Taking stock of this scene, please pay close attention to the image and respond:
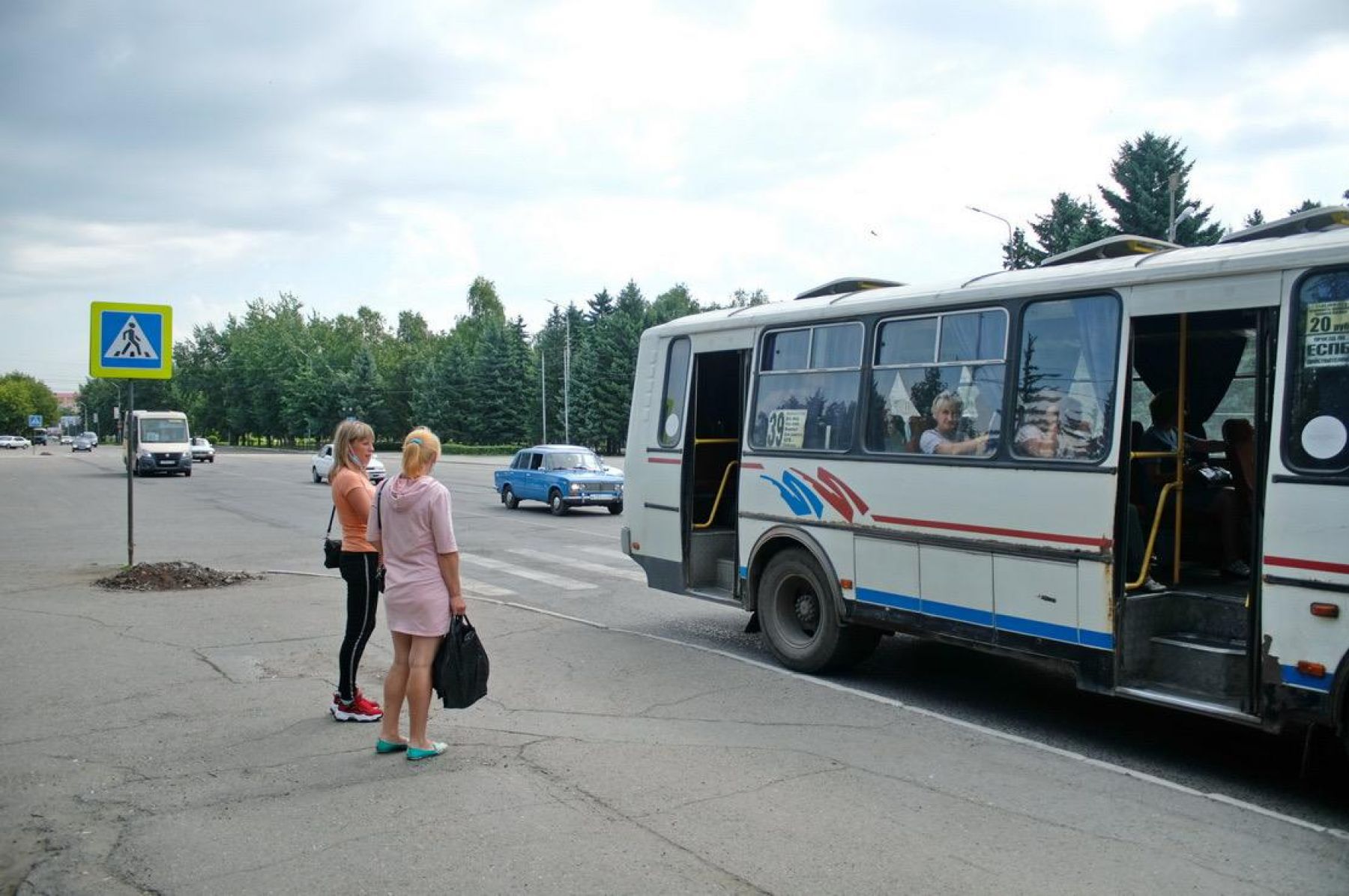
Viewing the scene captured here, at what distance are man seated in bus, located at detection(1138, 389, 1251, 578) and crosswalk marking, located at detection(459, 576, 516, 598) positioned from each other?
25.1 ft

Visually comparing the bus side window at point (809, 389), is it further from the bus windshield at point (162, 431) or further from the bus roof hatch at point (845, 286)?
the bus windshield at point (162, 431)

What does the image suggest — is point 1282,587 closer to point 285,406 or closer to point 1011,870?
point 1011,870

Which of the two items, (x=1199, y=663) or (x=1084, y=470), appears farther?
(x=1084, y=470)

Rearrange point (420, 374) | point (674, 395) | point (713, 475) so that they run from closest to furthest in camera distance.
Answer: point (674, 395)
point (713, 475)
point (420, 374)

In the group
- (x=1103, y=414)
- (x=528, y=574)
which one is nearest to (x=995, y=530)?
(x=1103, y=414)

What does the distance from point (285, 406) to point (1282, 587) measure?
11223 cm

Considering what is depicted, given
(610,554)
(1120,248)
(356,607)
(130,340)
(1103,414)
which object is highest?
(1120,248)

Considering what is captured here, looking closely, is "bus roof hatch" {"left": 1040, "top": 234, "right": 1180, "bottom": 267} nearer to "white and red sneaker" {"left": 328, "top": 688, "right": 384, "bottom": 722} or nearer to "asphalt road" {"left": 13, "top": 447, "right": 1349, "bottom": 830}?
"asphalt road" {"left": 13, "top": 447, "right": 1349, "bottom": 830}

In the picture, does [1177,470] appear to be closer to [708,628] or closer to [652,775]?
[652,775]

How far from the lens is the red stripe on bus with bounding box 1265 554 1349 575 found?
523cm

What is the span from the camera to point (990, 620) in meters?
7.04

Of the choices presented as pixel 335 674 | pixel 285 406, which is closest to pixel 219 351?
pixel 285 406

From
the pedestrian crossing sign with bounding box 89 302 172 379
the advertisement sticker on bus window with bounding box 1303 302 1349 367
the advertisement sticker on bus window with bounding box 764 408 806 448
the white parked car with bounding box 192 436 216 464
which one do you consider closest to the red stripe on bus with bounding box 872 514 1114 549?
the advertisement sticker on bus window with bounding box 764 408 806 448

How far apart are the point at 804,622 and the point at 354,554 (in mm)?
3713
